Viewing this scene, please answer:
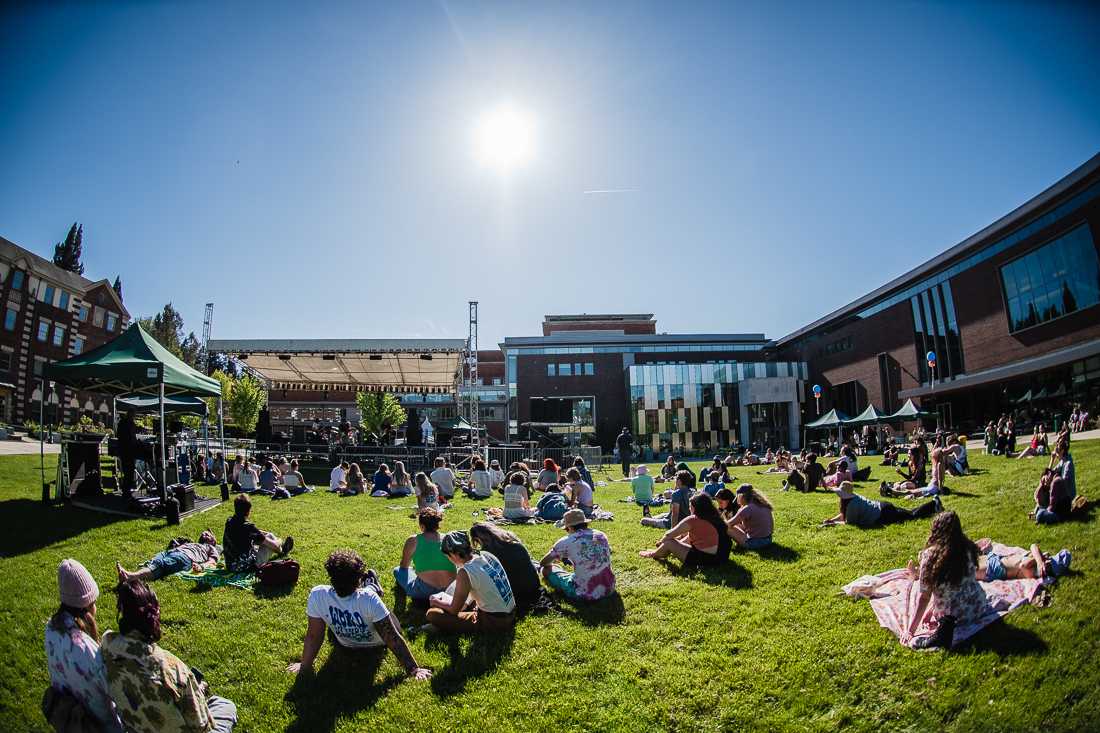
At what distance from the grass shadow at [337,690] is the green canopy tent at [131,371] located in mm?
8181

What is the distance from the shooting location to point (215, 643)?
4840 millimetres

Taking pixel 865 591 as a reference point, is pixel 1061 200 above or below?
above

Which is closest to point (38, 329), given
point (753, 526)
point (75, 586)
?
point (75, 586)

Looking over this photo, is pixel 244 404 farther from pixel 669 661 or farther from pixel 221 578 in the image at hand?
pixel 669 661

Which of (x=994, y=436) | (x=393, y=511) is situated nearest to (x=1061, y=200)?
(x=994, y=436)

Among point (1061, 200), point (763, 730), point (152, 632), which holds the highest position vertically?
point (1061, 200)

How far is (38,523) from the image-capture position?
30.0ft

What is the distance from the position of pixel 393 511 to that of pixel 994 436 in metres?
20.2

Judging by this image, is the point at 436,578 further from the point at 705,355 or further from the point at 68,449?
the point at 705,355

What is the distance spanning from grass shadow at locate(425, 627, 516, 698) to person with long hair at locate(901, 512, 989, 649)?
11.2ft

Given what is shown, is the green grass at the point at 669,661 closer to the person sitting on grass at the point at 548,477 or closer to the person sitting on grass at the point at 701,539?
the person sitting on grass at the point at 701,539

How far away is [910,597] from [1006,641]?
2.24 ft

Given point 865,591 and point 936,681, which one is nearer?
point 936,681

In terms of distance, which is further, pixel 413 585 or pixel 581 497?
pixel 581 497
